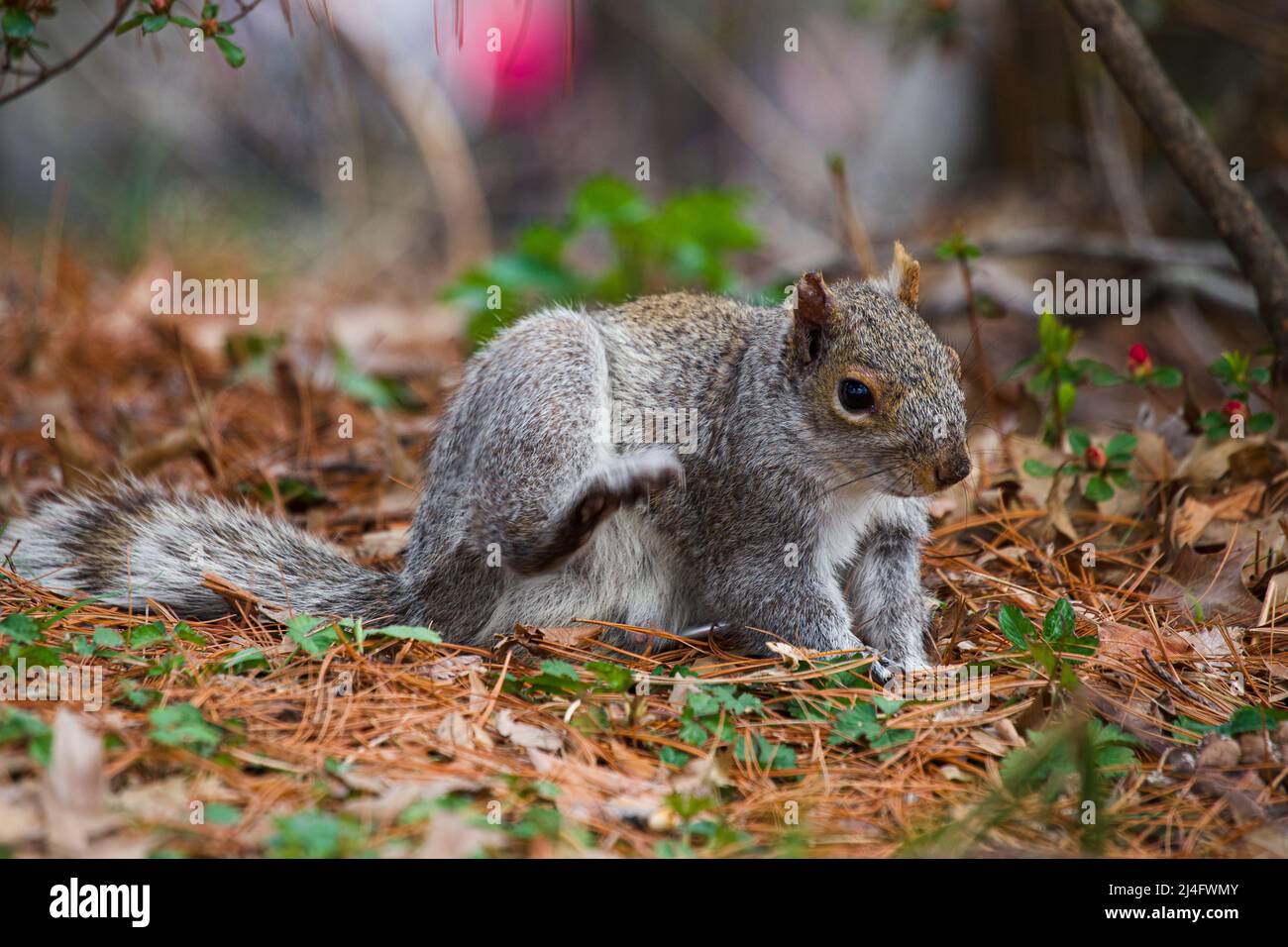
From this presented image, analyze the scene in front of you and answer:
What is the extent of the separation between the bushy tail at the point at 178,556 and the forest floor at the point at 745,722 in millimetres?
89

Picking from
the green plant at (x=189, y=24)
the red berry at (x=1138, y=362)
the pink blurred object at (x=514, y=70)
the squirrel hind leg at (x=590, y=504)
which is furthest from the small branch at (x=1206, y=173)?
the pink blurred object at (x=514, y=70)

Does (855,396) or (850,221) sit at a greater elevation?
(850,221)

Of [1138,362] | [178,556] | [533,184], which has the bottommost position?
[178,556]

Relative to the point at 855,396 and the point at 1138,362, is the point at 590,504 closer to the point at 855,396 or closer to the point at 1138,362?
the point at 855,396

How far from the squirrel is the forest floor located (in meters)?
0.14

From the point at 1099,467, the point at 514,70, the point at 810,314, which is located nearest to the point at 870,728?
the point at 810,314

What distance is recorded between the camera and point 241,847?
1979mm

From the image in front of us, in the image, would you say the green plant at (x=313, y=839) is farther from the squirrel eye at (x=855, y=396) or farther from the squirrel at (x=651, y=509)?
the squirrel eye at (x=855, y=396)

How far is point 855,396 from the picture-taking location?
9.87 ft

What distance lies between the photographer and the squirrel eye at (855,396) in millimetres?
2990

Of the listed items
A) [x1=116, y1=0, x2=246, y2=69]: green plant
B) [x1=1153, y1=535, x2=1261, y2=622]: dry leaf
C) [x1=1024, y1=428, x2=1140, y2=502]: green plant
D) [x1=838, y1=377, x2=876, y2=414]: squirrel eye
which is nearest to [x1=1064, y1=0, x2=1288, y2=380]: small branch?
[x1=1024, y1=428, x2=1140, y2=502]: green plant

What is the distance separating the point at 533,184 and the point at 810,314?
337 inches

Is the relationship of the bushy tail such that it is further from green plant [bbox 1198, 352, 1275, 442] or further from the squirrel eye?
green plant [bbox 1198, 352, 1275, 442]

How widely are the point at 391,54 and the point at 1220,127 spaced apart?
5.26 meters
